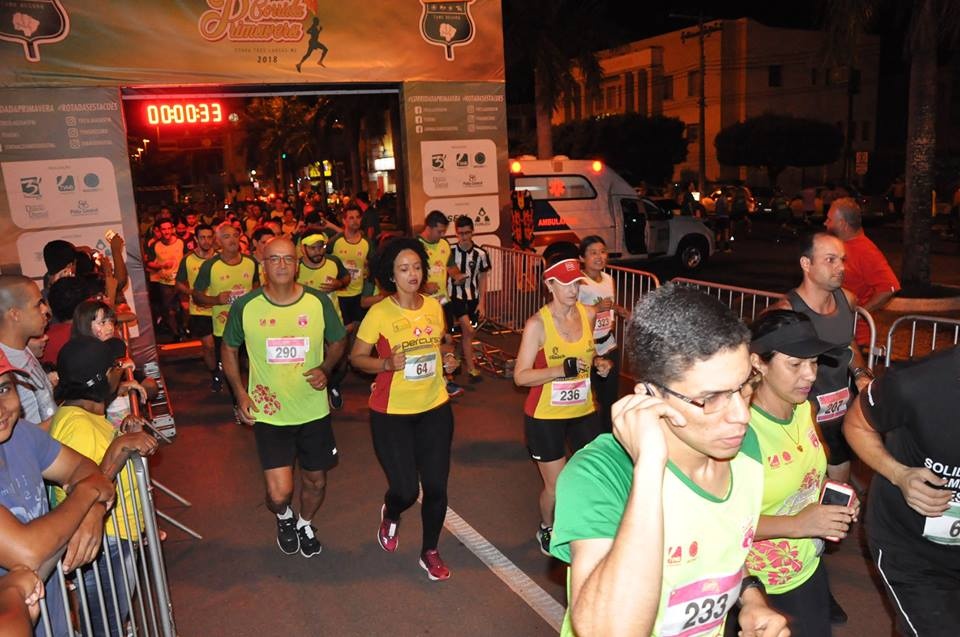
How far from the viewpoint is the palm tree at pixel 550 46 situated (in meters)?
21.2

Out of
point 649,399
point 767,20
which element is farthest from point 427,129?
point 767,20

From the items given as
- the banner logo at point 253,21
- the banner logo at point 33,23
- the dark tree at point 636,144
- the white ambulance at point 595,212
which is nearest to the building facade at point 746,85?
the dark tree at point 636,144

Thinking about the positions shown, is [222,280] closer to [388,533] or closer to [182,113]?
[182,113]

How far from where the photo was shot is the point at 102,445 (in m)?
3.68

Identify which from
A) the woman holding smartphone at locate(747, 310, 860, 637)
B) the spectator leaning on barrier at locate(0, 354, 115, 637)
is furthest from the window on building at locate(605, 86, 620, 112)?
the spectator leaning on barrier at locate(0, 354, 115, 637)

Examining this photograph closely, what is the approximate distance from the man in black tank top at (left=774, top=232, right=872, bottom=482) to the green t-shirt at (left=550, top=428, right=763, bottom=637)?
2.71 metres

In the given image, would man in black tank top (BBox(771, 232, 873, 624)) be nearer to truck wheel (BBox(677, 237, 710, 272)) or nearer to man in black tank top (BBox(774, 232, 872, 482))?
man in black tank top (BBox(774, 232, 872, 482))

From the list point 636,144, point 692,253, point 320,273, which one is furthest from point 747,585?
point 636,144

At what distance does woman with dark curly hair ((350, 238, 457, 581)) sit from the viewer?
16.2 feet

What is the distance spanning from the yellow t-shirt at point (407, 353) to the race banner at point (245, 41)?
701cm

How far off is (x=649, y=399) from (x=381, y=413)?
3298mm

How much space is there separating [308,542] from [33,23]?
311 inches

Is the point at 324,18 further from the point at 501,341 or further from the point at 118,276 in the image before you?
the point at 501,341

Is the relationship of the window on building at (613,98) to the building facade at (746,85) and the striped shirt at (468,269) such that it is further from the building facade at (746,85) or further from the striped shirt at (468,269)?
the striped shirt at (468,269)
